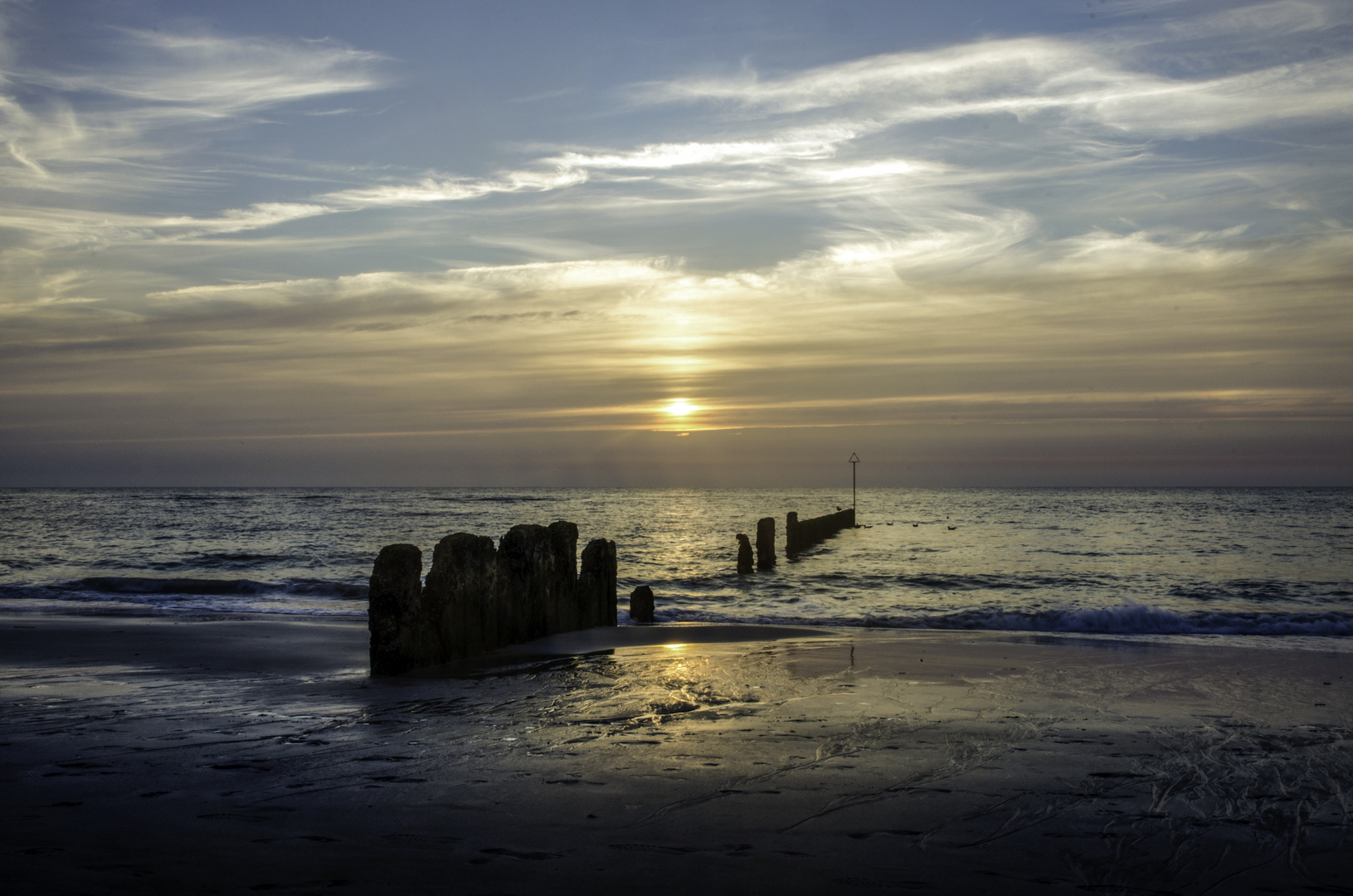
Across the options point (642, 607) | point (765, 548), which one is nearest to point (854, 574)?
point (765, 548)

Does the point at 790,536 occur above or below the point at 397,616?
below

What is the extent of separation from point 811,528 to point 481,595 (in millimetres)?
29554

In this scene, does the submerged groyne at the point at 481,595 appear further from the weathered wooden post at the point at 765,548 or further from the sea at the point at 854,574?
the weathered wooden post at the point at 765,548

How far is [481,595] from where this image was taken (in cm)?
963

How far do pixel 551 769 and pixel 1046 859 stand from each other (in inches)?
100

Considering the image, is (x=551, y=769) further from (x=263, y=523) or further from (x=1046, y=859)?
(x=263, y=523)

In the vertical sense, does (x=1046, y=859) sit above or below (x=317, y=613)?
above

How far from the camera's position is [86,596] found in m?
17.2

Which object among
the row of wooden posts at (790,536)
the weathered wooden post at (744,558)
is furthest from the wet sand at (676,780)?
the row of wooden posts at (790,536)

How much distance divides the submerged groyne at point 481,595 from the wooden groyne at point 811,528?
19345mm

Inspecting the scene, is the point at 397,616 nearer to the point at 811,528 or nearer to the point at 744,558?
the point at 744,558

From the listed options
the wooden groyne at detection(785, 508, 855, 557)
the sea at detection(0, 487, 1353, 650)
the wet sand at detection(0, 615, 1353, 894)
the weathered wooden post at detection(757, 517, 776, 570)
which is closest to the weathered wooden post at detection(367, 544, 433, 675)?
the wet sand at detection(0, 615, 1353, 894)

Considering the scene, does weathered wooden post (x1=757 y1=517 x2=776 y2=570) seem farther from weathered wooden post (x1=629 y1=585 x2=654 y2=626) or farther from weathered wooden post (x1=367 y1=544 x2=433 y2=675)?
weathered wooden post (x1=367 y1=544 x2=433 y2=675)

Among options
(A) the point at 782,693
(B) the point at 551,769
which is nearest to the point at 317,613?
(A) the point at 782,693
